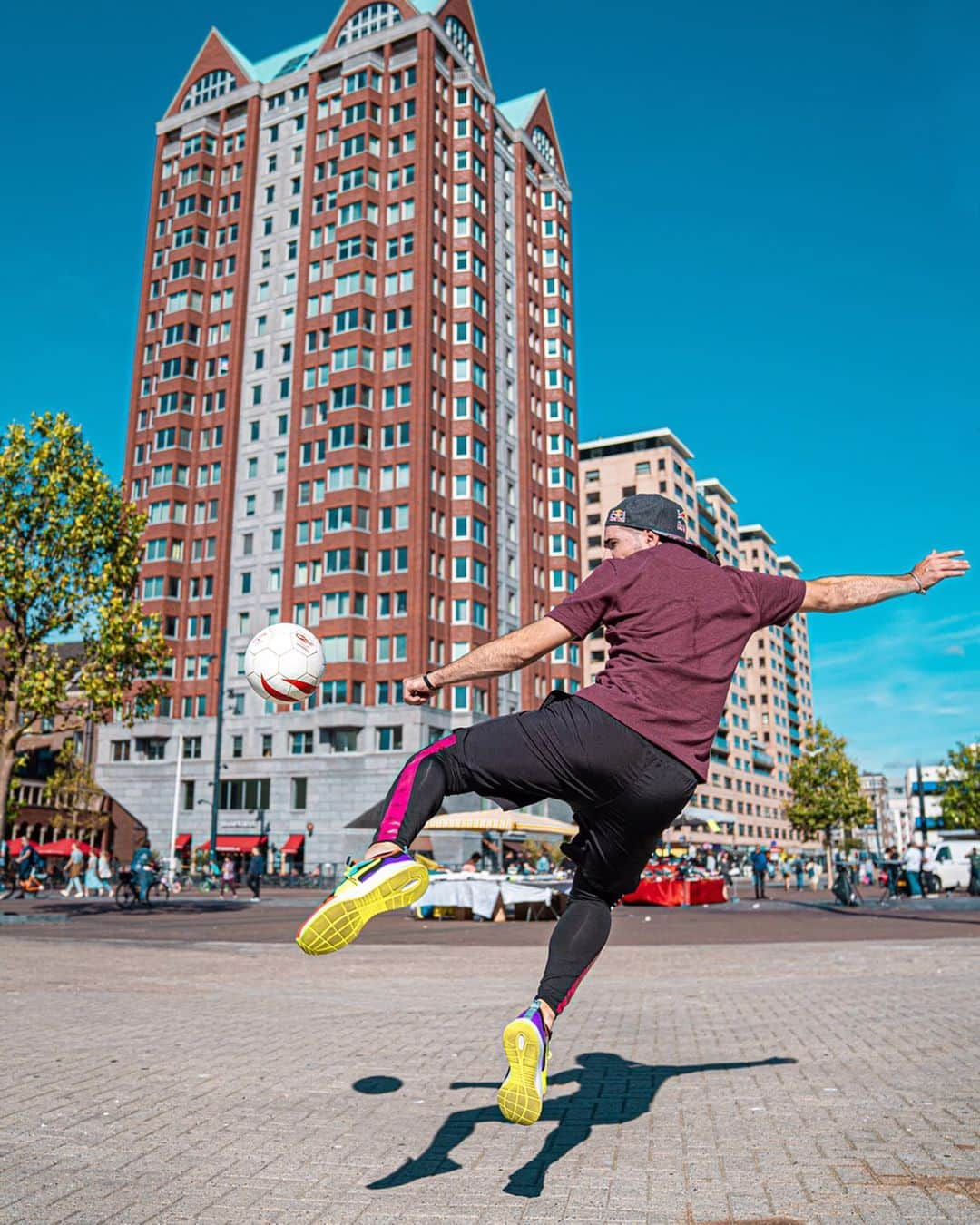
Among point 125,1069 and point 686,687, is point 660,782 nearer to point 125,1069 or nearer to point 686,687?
point 686,687

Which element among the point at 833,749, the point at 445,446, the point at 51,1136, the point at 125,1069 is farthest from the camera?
the point at 833,749

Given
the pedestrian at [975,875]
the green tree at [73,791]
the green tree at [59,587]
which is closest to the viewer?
the green tree at [59,587]

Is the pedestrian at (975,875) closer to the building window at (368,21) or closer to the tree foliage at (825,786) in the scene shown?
the tree foliage at (825,786)

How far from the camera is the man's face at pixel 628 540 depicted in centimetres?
430

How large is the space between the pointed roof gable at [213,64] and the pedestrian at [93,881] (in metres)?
59.6

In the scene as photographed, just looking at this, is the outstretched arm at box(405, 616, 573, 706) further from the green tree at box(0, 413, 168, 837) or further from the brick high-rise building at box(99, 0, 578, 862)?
the brick high-rise building at box(99, 0, 578, 862)

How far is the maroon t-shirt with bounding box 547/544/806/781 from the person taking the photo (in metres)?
3.87

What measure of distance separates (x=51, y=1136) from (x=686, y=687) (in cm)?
354

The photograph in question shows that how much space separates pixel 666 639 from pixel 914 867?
37.0m

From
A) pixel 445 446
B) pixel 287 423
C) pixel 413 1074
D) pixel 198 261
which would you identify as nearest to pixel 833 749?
pixel 445 446

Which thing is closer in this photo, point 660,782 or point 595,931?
point 660,782

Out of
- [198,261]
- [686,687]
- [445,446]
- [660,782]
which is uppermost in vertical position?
[198,261]

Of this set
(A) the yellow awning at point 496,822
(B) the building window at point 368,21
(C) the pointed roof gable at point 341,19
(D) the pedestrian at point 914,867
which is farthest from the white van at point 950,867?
(C) the pointed roof gable at point 341,19

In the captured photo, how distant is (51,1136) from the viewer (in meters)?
4.71
